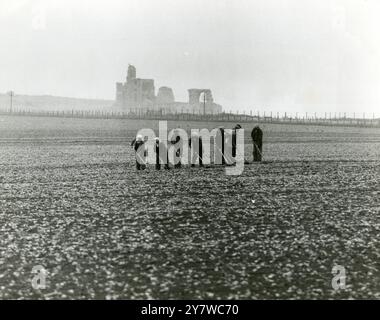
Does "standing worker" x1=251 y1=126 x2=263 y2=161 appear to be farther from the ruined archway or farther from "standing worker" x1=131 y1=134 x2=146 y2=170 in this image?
the ruined archway

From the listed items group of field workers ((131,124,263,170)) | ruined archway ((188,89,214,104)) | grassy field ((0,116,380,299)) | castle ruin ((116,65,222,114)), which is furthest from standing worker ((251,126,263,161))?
ruined archway ((188,89,214,104))

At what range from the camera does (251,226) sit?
10.9 metres

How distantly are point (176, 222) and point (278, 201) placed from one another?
12.3 feet

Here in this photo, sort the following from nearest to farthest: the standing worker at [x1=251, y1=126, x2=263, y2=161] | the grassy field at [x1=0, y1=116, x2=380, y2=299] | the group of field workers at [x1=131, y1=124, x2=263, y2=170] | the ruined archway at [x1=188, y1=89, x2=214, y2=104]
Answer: the grassy field at [x1=0, y1=116, x2=380, y2=299] → the group of field workers at [x1=131, y1=124, x2=263, y2=170] → the standing worker at [x1=251, y1=126, x2=263, y2=161] → the ruined archway at [x1=188, y1=89, x2=214, y2=104]

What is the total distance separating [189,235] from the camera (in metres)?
10.1

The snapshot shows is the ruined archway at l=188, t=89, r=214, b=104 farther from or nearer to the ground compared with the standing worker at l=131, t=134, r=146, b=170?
farther from the ground

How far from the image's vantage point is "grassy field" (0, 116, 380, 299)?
722 cm

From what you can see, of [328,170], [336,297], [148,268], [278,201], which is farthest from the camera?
[328,170]

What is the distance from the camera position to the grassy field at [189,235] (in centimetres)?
722

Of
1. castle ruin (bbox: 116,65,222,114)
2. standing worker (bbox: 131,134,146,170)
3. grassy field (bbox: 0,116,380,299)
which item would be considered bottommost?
grassy field (bbox: 0,116,380,299)

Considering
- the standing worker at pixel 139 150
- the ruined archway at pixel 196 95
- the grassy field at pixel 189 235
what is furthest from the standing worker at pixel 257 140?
the ruined archway at pixel 196 95
